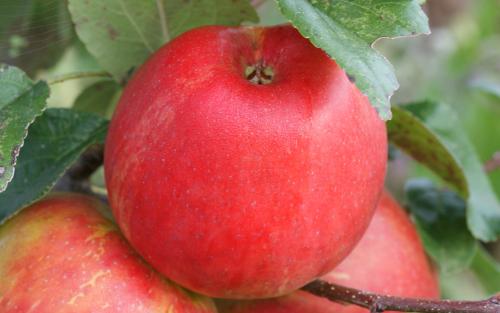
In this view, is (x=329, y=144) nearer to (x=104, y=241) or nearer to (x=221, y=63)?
(x=221, y=63)

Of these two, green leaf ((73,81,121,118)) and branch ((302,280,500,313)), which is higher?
green leaf ((73,81,121,118))

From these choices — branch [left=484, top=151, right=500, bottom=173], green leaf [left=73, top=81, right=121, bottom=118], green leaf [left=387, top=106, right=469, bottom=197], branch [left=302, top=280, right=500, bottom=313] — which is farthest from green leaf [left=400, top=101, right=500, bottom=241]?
green leaf [left=73, top=81, right=121, bottom=118]

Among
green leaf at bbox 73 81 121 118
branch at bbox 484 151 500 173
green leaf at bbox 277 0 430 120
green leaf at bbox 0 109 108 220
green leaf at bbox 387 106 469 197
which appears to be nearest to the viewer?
green leaf at bbox 277 0 430 120

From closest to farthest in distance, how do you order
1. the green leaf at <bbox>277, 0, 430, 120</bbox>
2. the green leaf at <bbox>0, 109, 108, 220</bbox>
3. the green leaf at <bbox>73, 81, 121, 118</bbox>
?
the green leaf at <bbox>277, 0, 430, 120</bbox> < the green leaf at <bbox>0, 109, 108, 220</bbox> < the green leaf at <bbox>73, 81, 121, 118</bbox>

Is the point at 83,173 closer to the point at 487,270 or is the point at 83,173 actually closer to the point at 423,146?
the point at 423,146

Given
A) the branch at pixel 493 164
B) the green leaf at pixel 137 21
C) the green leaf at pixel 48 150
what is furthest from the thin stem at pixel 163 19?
the branch at pixel 493 164

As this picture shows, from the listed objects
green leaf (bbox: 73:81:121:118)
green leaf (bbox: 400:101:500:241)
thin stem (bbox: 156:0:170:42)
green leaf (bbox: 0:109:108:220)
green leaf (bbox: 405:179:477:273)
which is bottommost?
green leaf (bbox: 405:179:477:273)

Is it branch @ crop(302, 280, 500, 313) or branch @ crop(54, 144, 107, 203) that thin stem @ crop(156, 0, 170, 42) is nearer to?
branch @ crop(54, 144, 107, 203)
